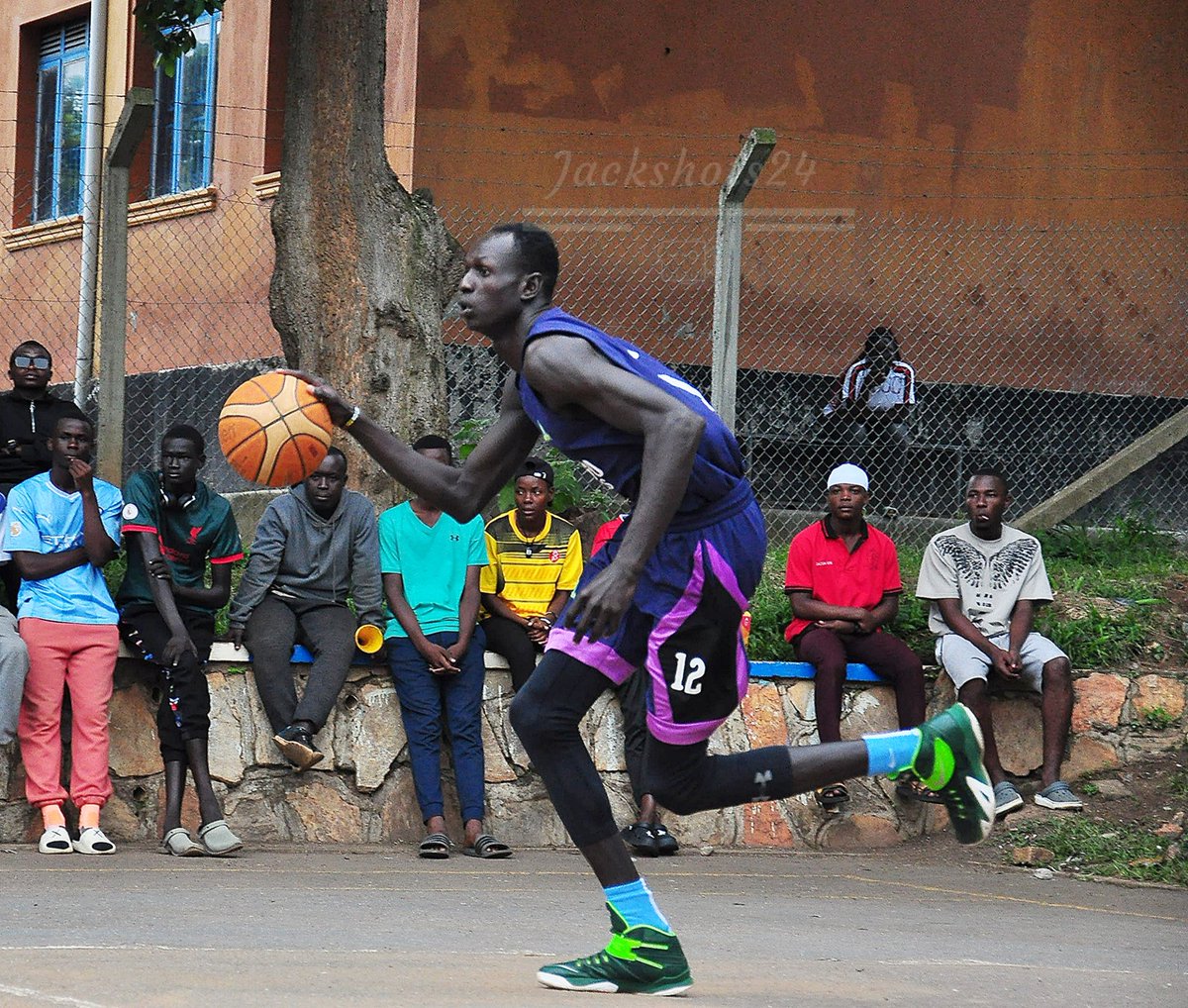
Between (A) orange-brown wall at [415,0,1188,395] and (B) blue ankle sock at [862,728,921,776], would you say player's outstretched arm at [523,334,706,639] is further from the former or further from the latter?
(A) orange-brown wall at [415,0,1188,395]

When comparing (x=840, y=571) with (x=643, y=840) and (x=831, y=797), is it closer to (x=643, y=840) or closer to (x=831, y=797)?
(x=831, y=797)

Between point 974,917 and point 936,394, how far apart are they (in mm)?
8492

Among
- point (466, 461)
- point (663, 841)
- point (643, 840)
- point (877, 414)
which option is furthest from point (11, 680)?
point (877, 414)

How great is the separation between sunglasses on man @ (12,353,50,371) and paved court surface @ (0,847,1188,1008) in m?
2.54

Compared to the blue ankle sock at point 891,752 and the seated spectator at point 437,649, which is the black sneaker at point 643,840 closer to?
the seated spectator at point 437,649

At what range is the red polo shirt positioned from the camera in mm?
9734

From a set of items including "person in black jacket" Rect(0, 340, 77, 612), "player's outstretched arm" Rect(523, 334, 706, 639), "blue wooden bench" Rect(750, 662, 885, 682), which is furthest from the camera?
"blue wooden bench" Rect(750, 662, 885, 682)

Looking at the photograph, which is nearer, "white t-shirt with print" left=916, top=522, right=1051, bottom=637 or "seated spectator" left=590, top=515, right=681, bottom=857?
"seated spectator" left=590, top=515, right=681, bottom=857

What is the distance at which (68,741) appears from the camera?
874cm

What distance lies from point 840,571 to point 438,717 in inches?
91.6

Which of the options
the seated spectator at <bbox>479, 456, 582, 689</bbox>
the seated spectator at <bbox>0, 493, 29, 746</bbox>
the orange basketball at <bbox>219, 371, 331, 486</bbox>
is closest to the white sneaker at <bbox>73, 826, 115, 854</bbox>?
the seated spectator at <bbox>0, 493, 29, 746</bbox>

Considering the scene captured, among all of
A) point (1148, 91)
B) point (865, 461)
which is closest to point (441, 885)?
point (865, 461)

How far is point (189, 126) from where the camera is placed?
17.0 meters

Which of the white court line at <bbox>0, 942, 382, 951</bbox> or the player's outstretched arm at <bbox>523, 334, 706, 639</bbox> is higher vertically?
the player's outstretched arm at <bbox>523, 334, 706, 639</bbox>
